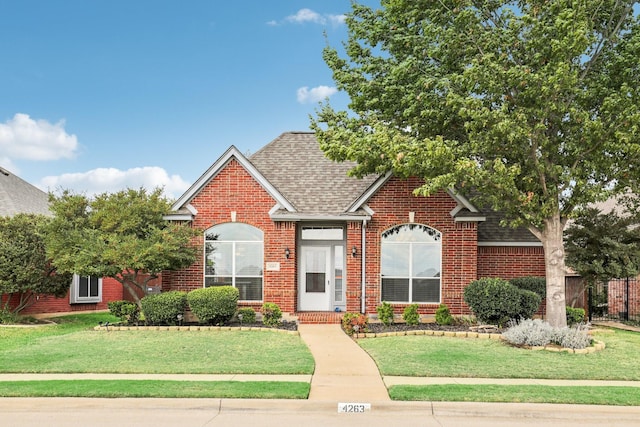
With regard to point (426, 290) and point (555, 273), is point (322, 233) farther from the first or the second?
point (555, 273)

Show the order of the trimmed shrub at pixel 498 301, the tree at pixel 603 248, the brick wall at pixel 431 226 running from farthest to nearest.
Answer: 1. the brick wall at pixel 431 226
2. the tree at pixel 603 248
3. the trimmed shrub at pixel 498 301

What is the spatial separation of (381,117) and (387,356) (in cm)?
752

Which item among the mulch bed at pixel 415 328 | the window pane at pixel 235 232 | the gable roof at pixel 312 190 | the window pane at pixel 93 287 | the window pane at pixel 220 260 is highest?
the gable roof at pixel 312 190

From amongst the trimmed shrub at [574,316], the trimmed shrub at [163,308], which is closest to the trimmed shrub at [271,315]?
the trimmed shrub at [163,308]

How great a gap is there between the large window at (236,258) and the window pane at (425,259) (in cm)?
538

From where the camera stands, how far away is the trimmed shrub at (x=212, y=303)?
1554 cm

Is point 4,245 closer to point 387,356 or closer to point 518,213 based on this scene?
point 387,356

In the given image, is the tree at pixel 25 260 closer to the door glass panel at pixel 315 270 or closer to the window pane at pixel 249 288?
the window pane at pixel 249 288

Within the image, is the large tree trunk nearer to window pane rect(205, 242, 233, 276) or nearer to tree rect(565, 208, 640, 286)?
tree rect(565, 208, 640, 286)

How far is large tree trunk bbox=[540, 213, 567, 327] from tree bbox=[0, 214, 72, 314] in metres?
15.4

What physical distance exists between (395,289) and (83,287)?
47.4ft

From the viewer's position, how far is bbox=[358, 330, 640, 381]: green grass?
989 cm

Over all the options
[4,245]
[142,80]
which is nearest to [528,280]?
[142,80]

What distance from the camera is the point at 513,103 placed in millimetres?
13711
